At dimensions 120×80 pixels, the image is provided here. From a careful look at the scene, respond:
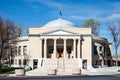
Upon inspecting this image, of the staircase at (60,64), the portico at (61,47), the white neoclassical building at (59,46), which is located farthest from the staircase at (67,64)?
the portico at (61,47)

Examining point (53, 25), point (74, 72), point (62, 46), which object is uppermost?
point (53, 25)

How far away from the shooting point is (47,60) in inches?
2601

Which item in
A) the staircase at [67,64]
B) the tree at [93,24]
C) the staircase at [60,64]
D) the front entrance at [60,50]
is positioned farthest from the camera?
the tree at [93,24]

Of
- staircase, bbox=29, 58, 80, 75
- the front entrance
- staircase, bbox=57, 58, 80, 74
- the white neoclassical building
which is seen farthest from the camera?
the front entrance

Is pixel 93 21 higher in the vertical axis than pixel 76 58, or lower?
higher

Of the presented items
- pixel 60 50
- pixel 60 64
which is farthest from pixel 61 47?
pixel 60 64

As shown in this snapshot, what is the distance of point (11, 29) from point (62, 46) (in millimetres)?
13266

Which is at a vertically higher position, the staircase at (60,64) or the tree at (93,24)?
the tree at (93,24)

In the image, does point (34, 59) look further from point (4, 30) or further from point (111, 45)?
point (111, 45)

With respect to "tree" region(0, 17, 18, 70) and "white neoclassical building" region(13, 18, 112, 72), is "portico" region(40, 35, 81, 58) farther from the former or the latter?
"tree" region(0, 17, 18, 70)

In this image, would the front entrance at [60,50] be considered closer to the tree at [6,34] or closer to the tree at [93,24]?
the tree at [6,34]

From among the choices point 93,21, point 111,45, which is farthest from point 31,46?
point 93,21

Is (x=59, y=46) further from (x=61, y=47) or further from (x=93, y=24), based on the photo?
(x=93, y=24)

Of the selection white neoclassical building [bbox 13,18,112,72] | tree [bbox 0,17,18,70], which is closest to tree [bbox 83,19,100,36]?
white neoclassical building [bbox 13,18,112,72]
